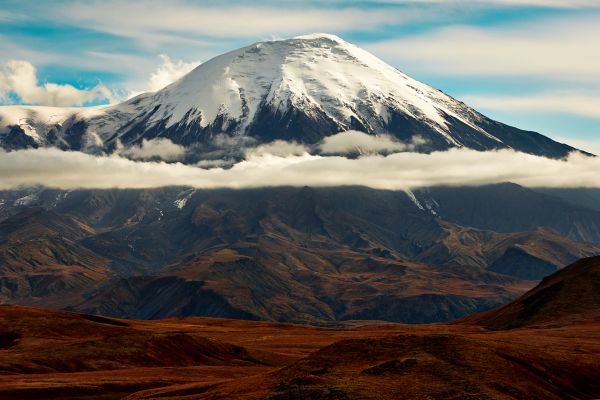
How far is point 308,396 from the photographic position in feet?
398

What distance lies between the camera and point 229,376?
185125mm

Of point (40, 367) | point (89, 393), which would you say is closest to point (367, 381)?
point (89, 393)

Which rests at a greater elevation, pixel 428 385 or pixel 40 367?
pixel 428 385

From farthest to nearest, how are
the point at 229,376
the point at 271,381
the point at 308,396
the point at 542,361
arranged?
the point at 229,376
the point at 542,361
the point at 271,381
the point at 308,396

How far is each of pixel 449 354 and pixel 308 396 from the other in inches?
1167

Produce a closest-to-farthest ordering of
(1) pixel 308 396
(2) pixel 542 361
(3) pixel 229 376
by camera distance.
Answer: (1) pixel 308 396, (2) pixel 542 361, (3) pixel 229 376

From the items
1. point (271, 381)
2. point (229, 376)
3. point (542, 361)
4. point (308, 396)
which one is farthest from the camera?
point (229, 376)

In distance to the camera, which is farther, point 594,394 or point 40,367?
point 40,367

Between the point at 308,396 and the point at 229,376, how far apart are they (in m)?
66.1

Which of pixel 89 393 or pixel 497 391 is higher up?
pixel 497 391

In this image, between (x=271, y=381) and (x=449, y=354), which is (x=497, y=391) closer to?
(x=449, y=354)

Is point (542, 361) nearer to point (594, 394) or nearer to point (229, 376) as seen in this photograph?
point (594, 394)

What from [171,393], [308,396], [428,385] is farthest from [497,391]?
[171,393]

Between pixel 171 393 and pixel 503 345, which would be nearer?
pixel 171 393
